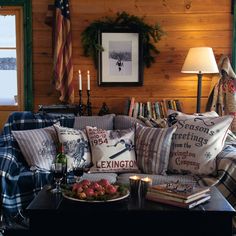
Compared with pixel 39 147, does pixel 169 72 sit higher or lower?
higher

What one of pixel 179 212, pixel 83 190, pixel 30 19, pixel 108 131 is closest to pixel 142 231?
pixel 179 212

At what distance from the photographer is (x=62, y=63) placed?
423cm

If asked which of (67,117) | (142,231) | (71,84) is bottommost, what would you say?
(142,231)

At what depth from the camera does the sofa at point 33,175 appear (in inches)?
106

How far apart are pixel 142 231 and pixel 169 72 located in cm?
259

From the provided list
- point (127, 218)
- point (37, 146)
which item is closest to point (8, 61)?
point (37, 146)

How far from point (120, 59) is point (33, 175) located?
1.96 m

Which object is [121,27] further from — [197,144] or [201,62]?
[197,144]

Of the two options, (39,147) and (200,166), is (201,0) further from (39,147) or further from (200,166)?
(39,147)

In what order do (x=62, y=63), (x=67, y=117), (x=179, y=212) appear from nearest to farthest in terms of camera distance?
(x=179, y=212), (x=67, y=117), (x=62, y=63)

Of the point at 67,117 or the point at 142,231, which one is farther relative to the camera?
the point at 67,117

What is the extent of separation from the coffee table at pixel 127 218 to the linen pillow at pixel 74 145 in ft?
3.10

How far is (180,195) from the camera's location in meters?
2.10

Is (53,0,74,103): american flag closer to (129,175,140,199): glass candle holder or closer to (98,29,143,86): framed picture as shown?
(98,29,143,86): framed picture
